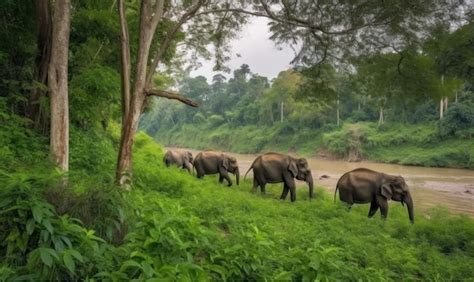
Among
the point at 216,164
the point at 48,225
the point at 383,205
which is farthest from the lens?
the point at 216,164

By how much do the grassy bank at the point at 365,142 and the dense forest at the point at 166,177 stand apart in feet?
77.7

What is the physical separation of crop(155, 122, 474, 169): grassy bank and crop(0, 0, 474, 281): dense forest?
2367 centimetres

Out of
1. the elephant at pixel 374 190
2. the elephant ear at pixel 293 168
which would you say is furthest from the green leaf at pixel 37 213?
the elephant ear at pixel 293 168

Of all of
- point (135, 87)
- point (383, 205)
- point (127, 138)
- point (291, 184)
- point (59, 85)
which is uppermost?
point (135, 87)

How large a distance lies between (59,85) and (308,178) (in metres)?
8.98

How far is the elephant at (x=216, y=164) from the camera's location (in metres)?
15.2

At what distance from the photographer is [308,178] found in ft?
41.5

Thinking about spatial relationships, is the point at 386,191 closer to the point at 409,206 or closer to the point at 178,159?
the point at 409,206

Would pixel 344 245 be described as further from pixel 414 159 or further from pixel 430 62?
pixel 414 159

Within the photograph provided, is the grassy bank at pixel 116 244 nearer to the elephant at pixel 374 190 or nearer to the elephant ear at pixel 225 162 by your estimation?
the elephant at pixel 374 190

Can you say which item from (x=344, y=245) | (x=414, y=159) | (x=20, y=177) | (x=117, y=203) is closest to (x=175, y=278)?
(x=117, y=203)

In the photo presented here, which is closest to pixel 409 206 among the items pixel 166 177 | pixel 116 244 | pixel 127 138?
pixel 166 177

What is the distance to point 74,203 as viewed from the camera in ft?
9.91

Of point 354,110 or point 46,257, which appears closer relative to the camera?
point 46,257
